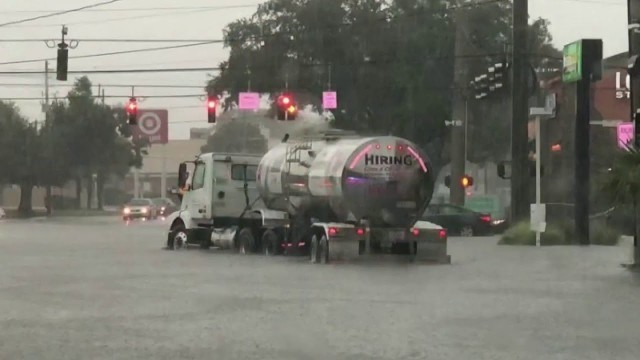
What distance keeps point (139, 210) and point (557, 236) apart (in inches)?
1441

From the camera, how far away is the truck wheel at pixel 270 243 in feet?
83.5

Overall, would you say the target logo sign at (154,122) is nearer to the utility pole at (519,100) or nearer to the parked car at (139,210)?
the parked car at (139,210)

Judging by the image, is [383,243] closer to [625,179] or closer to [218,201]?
[625,179]

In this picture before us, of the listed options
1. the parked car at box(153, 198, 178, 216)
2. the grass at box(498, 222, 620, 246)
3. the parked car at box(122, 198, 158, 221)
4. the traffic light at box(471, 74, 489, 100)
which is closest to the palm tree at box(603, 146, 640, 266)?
the grass at box(498, 222, 620, 246)

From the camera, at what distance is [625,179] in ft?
60.8

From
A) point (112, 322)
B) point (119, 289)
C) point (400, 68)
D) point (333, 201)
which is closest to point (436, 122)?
point (400, 68)

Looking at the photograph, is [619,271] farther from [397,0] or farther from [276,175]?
[397,0]

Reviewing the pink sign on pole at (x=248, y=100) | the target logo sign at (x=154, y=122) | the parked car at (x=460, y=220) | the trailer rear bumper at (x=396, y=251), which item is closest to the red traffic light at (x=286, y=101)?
the pink sign on pole at (x=248, y=100)

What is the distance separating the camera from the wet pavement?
10055 millimetres

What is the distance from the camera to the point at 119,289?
16.0m

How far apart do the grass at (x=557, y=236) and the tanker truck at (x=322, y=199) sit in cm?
800

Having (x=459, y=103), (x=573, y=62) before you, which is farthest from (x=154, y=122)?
(x=573, y=62)

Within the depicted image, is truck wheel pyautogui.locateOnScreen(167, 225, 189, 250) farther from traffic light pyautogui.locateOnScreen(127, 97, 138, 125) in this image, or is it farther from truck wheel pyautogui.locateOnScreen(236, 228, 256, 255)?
traffic light pyautogui.locateOnScreen(127, 97, 138, 125)

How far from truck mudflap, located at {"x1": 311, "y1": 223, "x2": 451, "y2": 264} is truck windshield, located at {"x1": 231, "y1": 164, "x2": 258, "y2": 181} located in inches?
213
